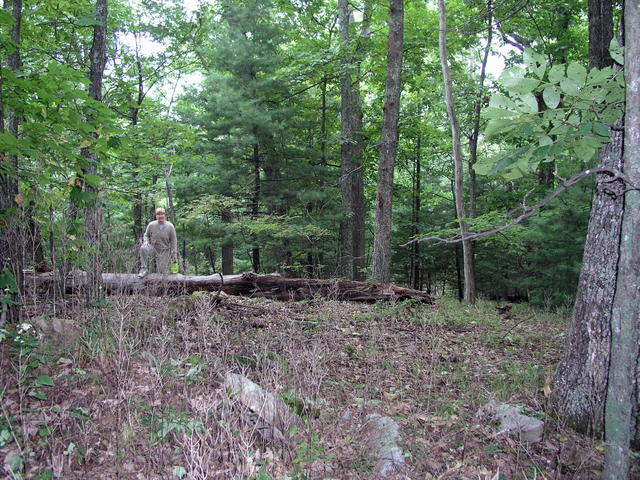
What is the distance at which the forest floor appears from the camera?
264 centimetres

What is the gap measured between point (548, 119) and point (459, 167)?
29.5 feet

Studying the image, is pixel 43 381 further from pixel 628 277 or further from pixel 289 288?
pixel 289 288

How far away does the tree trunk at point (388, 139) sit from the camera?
28.4 feet

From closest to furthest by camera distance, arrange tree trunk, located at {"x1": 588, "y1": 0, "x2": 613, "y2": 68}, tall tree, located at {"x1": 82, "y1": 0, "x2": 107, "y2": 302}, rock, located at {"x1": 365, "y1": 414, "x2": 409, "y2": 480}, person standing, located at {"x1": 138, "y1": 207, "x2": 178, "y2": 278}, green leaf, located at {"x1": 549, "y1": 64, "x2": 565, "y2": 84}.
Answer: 1. green leaf, located at {"x1": 549, "y1": 64, "x2": 565, "y2": 84}
2. rock, located at {"x1": 365, "y1": 414, "x2": 409, "y2": 480}
3. tree trunk, located at {"x1": 588, "y1": 0, "x2": 613, "y2": 68}
4. tall tree, located at {"x1": 82, "y1": 0, "x2": 107, "y2": 302}
5. person standing, located at {"x1": 138, "y1": 207, "x2": 178, "y2": 278}

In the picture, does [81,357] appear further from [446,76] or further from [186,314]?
[446,76]

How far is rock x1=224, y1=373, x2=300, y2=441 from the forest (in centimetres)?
2

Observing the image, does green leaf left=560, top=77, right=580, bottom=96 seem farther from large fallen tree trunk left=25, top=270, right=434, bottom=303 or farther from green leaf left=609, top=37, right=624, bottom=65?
large fallen tree trunk left=25, top=270, right=434, bottom=303

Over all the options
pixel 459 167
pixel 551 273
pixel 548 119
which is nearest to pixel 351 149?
pixel 459 167

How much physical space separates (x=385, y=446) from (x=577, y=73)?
2.57 m

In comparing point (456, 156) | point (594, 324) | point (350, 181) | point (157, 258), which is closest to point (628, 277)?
point (594, 324)

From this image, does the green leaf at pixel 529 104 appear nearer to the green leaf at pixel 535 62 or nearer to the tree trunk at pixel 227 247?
the green leaf at pixel 535 62

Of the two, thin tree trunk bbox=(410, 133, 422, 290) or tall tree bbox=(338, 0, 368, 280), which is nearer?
tall tree bbox=(338, 0, 368, 280)

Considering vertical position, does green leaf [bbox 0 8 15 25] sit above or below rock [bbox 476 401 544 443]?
above

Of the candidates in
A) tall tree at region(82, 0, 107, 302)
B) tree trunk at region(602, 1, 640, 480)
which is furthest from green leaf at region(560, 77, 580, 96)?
tall tree at region(82, 0, 107, 302)
